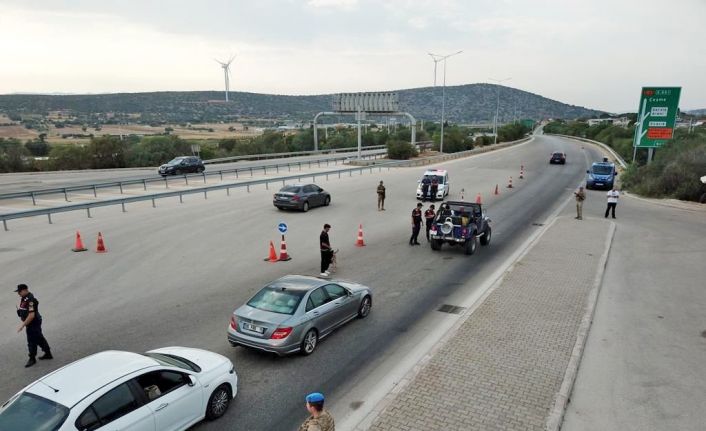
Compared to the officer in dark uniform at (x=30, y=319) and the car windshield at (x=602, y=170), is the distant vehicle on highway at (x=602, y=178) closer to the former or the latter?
the car windshield at (x=602, y=170)

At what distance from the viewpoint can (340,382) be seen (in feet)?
25.6

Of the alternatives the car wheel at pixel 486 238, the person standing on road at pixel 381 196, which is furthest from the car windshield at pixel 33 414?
the person standing on road at pixel 381 196

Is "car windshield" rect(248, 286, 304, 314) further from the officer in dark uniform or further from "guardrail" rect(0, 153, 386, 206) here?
"guardrail" rect(0, 153, 386, 206)

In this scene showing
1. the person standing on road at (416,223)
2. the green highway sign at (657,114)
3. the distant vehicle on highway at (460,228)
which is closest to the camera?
the distant vehicle on highway at (460,228)

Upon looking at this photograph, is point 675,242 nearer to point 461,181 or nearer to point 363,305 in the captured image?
point 363,305

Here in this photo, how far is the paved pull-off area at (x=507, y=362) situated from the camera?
670 cm

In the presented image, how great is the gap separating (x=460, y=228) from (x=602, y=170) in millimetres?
22620

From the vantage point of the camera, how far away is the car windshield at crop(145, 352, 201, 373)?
656cm

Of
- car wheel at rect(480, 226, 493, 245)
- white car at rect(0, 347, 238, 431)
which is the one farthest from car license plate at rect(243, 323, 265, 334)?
car wheel at rect(480, 226, 493, 245)

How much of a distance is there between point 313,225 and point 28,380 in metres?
13.3

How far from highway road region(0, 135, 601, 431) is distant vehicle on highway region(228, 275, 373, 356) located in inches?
14.8

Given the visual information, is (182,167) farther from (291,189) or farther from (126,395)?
(126,395)

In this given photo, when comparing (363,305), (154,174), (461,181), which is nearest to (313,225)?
(363,305)

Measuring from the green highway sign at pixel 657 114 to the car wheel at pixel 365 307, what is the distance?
99.1 ft
